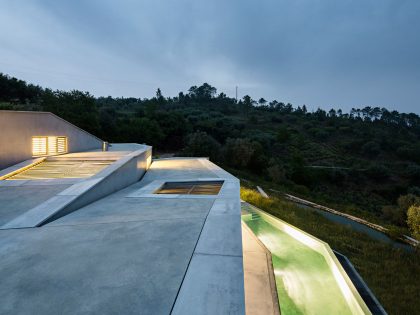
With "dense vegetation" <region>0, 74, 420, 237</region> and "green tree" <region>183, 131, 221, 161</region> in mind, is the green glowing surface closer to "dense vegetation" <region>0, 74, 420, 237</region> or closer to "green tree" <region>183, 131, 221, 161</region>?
"dense vegetation" <region>0, 74, 420, 237</region>

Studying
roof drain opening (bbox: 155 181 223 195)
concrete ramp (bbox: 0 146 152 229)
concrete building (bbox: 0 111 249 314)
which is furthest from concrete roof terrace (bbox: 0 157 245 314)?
roof drain opening (bbox: 155 181 223 195)

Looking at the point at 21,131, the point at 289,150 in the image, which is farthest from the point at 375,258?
the point at 289,150

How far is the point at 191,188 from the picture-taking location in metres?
8.96

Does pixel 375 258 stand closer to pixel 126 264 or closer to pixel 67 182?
pixel 126 264

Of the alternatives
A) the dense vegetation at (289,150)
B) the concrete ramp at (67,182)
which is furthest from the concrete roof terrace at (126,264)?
the dense vegetation at (289,150)

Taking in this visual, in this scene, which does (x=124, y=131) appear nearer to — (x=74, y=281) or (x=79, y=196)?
(x=79, y=196)

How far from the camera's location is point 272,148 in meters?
51.1

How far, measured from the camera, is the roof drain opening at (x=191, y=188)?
27.0 ft

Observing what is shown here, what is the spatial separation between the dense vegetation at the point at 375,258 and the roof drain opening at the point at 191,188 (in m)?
6.09

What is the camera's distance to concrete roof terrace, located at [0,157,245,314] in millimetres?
2521

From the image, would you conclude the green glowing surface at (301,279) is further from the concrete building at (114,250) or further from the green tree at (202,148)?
the green tree at (202,148)

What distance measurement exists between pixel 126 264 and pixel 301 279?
676cm

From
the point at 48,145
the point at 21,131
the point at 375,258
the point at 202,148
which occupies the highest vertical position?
the point at 21,131

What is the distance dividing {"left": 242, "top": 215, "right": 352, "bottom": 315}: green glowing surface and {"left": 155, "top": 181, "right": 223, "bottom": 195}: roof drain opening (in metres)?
2.88
